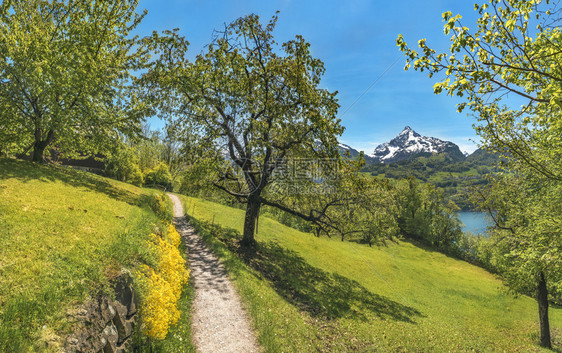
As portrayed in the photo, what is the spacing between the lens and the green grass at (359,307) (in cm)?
1089

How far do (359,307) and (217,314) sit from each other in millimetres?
10036

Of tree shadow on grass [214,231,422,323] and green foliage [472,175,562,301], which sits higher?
green foliage [472,175,562,301]

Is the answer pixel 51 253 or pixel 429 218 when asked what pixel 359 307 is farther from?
pixel 429 218

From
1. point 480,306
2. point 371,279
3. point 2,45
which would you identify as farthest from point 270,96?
point 480,306

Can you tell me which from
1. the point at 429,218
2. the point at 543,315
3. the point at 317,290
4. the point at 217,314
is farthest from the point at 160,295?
the point at 429,218

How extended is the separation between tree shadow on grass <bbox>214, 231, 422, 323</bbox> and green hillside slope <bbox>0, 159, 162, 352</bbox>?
8.64 m

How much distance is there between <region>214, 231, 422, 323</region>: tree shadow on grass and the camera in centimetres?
1380

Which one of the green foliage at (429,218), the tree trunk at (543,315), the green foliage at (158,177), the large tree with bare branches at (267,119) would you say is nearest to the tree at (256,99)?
the large tree with bare branches at (267,119)

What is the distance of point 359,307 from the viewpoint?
15.4 meters

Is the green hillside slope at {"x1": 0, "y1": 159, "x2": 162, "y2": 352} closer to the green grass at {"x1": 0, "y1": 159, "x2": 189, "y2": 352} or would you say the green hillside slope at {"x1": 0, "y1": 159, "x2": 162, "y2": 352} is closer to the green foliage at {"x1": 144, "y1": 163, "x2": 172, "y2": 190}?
the green grass at {"x1": 0, "y1": 159, "x2": 189, "y2": 352}

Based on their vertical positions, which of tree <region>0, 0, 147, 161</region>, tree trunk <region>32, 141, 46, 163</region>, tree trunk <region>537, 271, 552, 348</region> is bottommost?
tree trunk <region>537, 271, 552, 348</region>

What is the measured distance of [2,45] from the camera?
1498 cm

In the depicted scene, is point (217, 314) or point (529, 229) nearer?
point (217, 314)

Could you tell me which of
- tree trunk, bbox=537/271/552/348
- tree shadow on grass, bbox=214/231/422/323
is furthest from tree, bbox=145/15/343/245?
tree trunk, bbox=537/271/552/348
